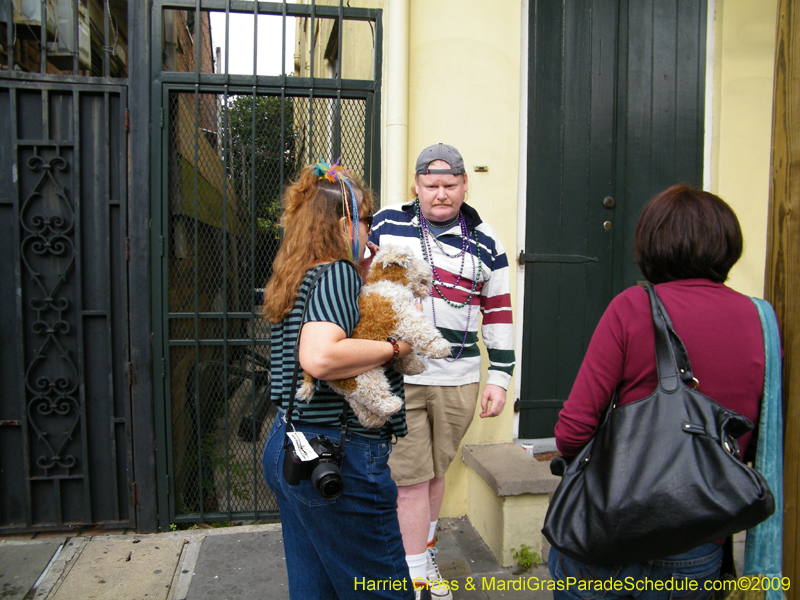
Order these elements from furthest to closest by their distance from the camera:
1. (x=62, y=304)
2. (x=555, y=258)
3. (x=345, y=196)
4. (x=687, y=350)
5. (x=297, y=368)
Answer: (x=555, y=258)
(x=62, y=304)
(x=345, y=196)
(x=297, y=368)
(x=687, y=350)

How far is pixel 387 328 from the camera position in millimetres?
1591

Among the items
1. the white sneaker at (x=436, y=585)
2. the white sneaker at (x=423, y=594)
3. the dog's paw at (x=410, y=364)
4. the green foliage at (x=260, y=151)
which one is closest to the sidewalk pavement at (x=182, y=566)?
the white sneaker at (x=436, y=585)

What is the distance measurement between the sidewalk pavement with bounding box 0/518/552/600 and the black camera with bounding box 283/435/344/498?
160 cm

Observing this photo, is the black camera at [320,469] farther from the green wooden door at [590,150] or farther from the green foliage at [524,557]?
the green wooden door at [590,150]

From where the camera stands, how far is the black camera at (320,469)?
1.40m

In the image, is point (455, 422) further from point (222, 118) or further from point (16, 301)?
point (16, 301)

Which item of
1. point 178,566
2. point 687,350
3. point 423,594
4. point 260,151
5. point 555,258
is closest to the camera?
point 687,350

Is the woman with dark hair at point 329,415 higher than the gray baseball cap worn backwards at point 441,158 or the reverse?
the reverse

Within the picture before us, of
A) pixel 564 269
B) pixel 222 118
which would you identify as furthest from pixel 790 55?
pixel 222 118

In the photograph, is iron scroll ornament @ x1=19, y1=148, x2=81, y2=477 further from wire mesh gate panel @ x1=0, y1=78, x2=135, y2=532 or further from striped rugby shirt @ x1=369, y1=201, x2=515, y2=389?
striped rugby shirt @ x1=369, y1=201, x2=515, y2=389

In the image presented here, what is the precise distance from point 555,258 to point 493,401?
136 centimetres

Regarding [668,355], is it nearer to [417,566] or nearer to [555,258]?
[417,566]

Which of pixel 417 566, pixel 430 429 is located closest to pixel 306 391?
pixel 430 429

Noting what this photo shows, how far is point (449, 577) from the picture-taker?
280 cm
